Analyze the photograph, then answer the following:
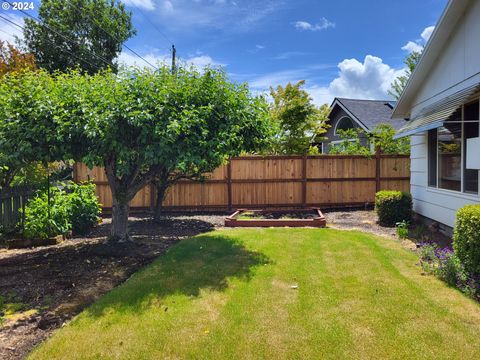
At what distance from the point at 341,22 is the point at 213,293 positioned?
12.1m

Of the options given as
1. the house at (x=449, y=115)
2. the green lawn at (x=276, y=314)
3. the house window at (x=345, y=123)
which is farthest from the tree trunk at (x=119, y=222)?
the house window at (x=345, y=123)

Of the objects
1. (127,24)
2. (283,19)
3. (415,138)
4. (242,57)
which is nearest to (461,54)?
(415,138)

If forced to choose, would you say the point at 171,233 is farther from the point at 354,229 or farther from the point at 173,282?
the point at 354,229

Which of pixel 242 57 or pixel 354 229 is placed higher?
pixel 242 57

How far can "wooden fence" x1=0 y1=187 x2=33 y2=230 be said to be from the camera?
22.8 ft

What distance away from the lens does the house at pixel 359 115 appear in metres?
16.9

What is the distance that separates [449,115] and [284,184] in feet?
21.2

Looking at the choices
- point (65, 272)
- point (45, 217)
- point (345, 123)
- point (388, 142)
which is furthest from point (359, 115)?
point (65, 272)

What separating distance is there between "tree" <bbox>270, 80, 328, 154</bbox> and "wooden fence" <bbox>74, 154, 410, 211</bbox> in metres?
1.46

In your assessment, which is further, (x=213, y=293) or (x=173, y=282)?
(x=173, y=282)

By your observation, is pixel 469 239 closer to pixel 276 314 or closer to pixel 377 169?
pixel 276 314

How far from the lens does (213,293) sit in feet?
14.2

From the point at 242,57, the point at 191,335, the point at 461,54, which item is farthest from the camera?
the point at 242,57

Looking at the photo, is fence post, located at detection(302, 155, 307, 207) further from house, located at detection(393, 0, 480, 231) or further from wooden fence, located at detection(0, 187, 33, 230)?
wooden fence, located at detection(0, 187, 33, 230)
